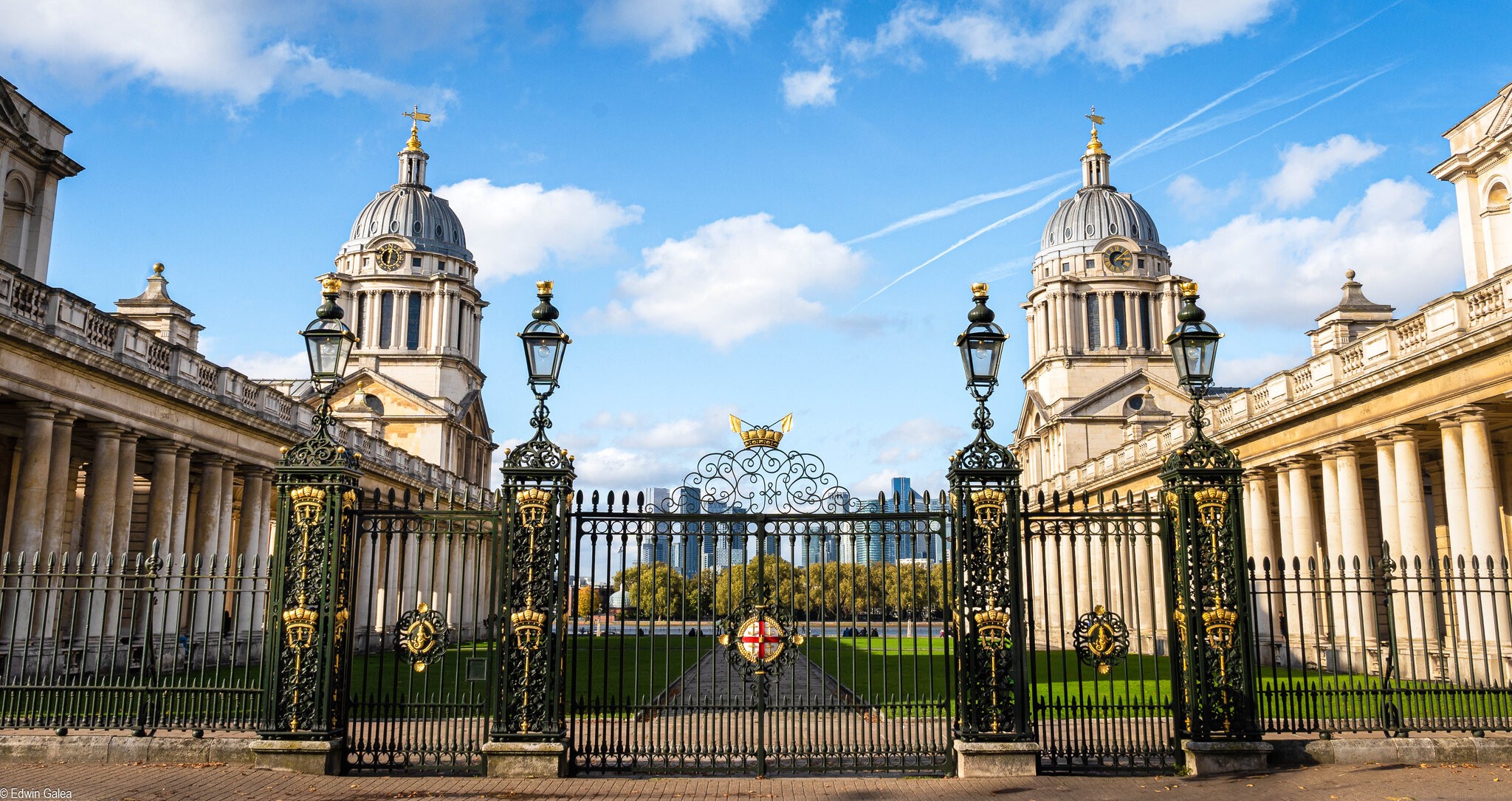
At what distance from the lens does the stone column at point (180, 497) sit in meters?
29.6

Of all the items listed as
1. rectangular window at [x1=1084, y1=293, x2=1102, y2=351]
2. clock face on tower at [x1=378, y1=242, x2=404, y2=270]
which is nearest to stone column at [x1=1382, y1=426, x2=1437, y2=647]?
rectangular window at [x1=1084, y1=293, x2=1102, y2=351]

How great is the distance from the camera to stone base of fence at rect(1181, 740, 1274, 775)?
11.9 meters

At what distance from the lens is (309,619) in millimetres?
12117

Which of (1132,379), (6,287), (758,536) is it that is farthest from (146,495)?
(1132,379)

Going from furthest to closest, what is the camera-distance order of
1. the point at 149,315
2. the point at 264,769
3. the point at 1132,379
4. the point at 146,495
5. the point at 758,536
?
the point at 1132,379 < the point at 149,315 < the point at 146,495 < the point at 758,536 < the point at 264,769

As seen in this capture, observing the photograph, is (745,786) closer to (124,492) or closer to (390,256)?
(124,492)

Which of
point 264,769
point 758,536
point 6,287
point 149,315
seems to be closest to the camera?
point 264,769

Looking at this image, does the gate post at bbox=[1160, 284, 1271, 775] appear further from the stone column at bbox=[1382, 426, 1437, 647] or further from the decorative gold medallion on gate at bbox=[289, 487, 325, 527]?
the stone column at bbox=[1382, 426, 1437, 647]

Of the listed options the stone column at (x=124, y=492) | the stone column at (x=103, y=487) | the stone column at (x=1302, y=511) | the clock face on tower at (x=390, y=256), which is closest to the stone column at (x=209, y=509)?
the stone column at (x=124, y=492)

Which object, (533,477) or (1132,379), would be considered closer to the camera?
(533,477)

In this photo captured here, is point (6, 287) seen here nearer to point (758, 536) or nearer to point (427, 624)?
point (427, 624)

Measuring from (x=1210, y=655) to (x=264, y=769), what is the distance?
33.4 feet

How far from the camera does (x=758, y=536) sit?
12.8 m

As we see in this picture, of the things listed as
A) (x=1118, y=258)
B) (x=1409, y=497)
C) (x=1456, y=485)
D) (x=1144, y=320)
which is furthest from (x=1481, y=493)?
(x=1118, y=258)
